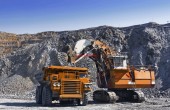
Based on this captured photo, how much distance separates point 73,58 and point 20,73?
24411 millimetres

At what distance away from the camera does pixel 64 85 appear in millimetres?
23672

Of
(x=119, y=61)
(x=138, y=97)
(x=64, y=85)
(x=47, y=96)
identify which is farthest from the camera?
(x=138, y=97)

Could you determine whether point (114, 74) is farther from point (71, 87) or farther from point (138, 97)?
point (71, 87)

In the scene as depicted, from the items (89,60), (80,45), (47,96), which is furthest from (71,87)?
(89,60)

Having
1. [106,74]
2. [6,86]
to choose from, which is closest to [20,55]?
[6,86]

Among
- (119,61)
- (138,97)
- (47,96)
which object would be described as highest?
(119,61)

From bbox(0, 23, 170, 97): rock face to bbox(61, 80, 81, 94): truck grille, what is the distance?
18.2m

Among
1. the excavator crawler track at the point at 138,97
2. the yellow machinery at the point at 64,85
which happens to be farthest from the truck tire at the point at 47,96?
the excavator crawler track at the point at 138,97

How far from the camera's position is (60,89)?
23.5 meters

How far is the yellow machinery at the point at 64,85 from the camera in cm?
2361

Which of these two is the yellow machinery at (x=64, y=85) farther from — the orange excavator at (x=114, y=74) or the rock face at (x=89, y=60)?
the rock face at (x=89, y=60)

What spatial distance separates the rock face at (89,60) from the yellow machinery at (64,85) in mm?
17624

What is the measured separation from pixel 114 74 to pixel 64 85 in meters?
4.28

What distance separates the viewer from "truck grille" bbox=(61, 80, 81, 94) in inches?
931
